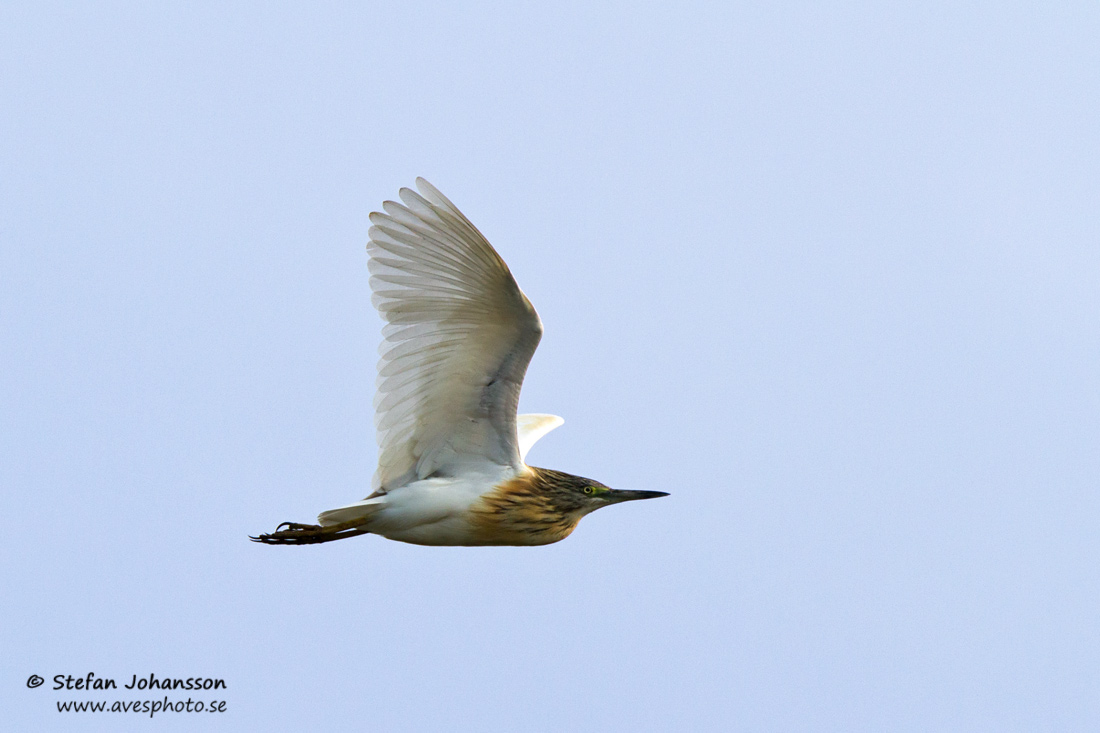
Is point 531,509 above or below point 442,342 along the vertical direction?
below

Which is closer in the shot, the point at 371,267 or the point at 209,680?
the point at 371,267

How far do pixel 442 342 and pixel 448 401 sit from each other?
535 mm

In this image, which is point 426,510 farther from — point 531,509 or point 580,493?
point 580,493

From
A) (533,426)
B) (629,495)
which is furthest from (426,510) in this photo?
(533,426)

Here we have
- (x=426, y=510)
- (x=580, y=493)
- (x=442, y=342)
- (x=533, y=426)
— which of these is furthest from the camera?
(x=533, y=426)

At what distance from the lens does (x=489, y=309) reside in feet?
25.2

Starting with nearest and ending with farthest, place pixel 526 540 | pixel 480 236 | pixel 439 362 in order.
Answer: pixel 480 236, pixel 439 362, pixel 526 540

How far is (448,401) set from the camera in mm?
8109

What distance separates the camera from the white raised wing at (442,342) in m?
7.49

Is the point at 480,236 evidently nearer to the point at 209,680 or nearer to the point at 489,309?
the point at 489,309

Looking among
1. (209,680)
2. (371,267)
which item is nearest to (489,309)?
(371,267)

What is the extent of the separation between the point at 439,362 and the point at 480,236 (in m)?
1.16

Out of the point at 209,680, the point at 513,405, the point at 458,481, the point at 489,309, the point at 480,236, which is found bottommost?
the point at 209,680

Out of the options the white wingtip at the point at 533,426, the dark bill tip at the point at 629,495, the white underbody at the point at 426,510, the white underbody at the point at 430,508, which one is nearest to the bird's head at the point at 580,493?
the dark bill tip at the point at 629,495
